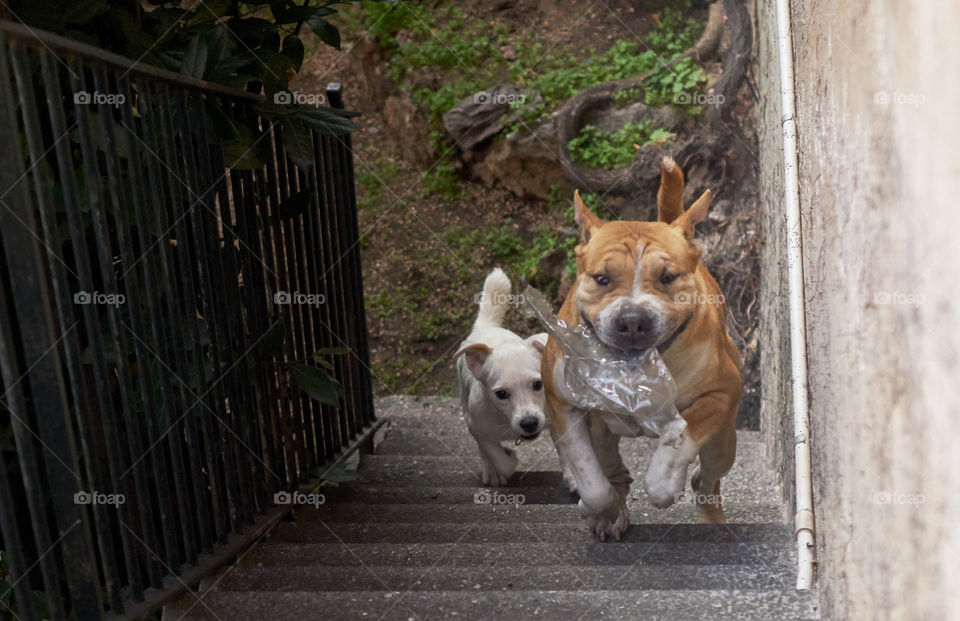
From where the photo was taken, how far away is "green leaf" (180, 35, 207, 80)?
2.73 m

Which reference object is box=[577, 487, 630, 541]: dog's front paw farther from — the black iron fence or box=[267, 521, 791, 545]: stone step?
the black iron fence

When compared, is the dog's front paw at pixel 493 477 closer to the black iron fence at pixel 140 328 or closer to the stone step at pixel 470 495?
the stone step at pixel 470 495

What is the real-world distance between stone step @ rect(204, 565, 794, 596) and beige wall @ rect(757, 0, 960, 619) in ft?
1.31

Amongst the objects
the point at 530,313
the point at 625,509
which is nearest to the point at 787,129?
the point at 530,313

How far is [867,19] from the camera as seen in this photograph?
168 cm

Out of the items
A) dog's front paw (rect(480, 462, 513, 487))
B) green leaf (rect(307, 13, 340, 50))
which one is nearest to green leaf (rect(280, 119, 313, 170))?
green leaf (rect(307, 13, 340, 50))

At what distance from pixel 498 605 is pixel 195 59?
193cm

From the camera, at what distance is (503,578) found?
270 cm

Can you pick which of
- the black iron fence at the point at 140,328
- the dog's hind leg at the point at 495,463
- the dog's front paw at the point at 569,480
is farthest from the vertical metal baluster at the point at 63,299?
the dog's hind leg at the point at 495,463

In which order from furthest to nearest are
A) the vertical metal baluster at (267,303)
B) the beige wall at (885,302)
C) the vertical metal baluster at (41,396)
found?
the vertical metal baluster at (267,303) < the vertical metal baluster at (41,396) < the beige wall at (885,302)

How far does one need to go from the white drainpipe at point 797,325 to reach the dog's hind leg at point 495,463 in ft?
6.18

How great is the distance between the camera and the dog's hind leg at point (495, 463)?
431cm

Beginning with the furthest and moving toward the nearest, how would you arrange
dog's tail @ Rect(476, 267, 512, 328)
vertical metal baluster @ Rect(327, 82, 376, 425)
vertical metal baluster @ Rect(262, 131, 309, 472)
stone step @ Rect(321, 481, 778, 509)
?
1. dog's tail @ Rect(476, 267, 512, 328)
2. vertical metal baluster @ Rect(327, 82, 376, 425)
3. stone step @ Rect(321, 481, 778, 509)
4. vertical metal baluster @ Rect(262, 131, 309, 472)

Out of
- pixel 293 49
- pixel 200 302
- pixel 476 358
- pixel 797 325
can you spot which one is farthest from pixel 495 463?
pixel 293 49
